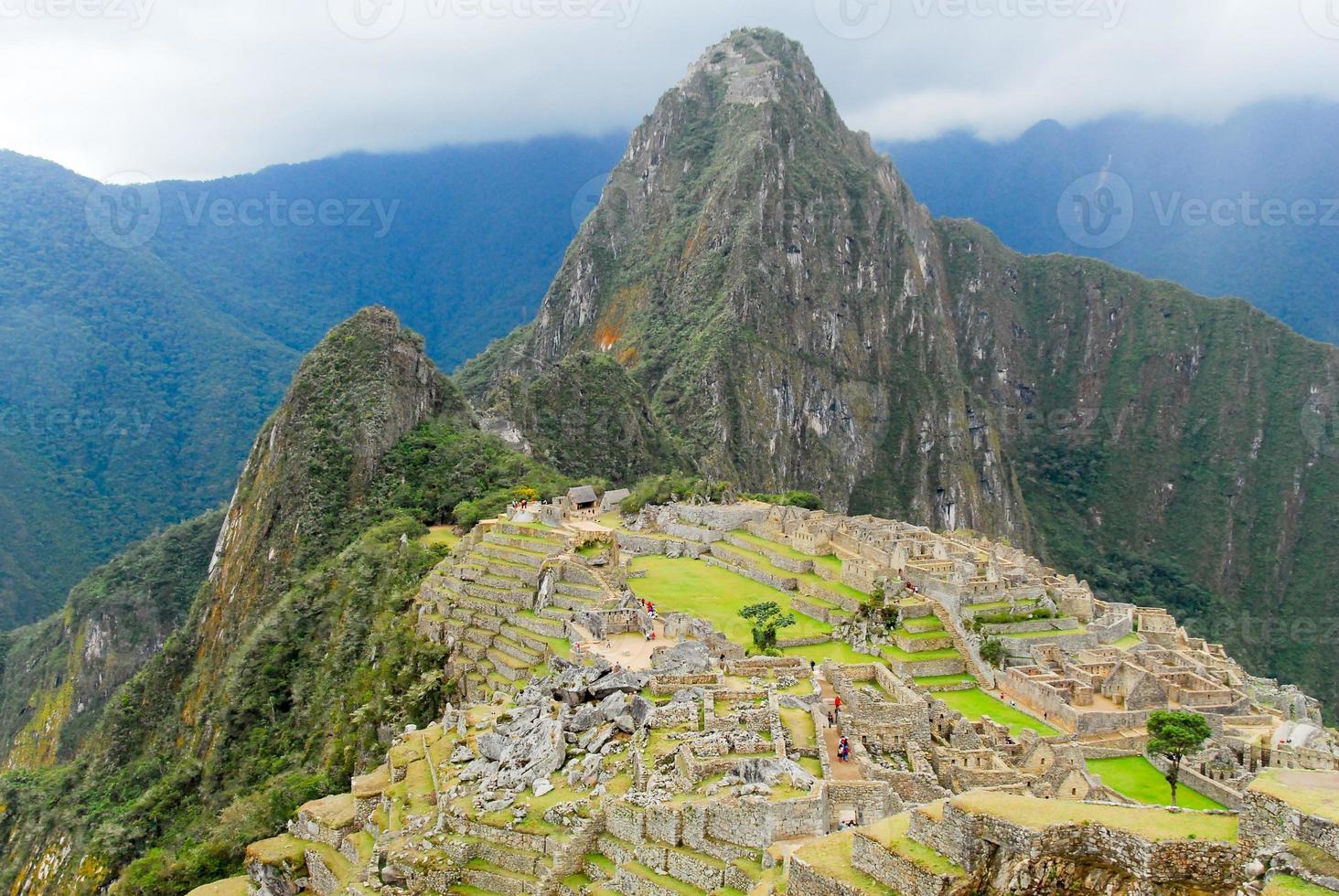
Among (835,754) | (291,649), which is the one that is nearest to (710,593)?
(291,649)

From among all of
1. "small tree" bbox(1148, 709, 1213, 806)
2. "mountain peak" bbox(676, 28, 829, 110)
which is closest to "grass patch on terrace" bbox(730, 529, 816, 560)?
"small tree" bbox(1148, 709, 1213, 806)

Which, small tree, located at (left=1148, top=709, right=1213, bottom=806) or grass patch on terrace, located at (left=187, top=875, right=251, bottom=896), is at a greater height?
small tree, located at (left=1148, top=709, right=1213, bottom=806)

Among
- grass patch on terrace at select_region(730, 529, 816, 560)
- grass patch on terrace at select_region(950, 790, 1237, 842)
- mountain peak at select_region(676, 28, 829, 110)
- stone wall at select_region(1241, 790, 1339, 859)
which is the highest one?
mountain peak at select_region(676, 28, 829, 110)

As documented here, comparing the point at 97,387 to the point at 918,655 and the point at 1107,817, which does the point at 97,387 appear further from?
the point at 1107,817

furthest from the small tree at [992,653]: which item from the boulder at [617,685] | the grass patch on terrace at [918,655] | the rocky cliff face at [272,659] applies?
the boulder at [617,685]

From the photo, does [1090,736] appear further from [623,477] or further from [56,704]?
[56,704]

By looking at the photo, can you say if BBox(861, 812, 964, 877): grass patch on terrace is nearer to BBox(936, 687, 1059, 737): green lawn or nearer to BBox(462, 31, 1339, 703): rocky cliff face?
BBox(936, 687, 1059, 737): green lawn
